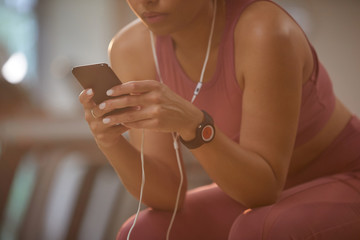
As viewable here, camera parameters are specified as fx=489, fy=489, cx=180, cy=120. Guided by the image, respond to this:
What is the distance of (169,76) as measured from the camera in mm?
1227

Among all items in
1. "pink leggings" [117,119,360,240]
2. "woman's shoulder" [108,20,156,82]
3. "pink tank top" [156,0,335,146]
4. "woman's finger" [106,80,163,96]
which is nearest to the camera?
"woman's finger" [106,80,163,96]

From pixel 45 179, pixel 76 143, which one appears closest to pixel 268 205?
pixel 45 179

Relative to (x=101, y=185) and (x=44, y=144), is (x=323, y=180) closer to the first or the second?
(x=101, y=185)

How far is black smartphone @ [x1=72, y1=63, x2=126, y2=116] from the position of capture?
90 centimetres

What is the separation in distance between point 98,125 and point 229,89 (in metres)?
0.33

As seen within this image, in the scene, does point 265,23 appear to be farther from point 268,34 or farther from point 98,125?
point 98,125

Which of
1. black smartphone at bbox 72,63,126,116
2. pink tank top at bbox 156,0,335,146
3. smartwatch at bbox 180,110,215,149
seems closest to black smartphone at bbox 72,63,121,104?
black smartphone at bbox 72,63,126,116

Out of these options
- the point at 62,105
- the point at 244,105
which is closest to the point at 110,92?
the point at 244,105

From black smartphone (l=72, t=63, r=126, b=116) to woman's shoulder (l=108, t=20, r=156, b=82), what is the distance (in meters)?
0.36

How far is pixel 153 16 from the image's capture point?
104cm

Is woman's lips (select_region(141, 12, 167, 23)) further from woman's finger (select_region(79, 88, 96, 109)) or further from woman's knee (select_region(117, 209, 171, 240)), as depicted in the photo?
woman's knee (select_region(117, 209, 171, 240))

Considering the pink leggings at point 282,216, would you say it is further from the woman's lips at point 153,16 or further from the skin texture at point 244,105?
the woman's lips at point 153,16

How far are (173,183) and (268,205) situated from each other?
0.29m

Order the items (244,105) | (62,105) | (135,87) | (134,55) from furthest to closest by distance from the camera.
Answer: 1. (62,105)
2. (134,55)
3. (244,105)
4. (135,87)
